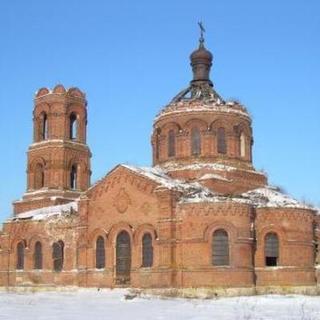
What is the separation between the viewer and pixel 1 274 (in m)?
39.8

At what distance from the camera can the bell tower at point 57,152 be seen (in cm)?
4191

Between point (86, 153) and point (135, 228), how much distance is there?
12.8m

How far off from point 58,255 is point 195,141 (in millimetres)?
10345

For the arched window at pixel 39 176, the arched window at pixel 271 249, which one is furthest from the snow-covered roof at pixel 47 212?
the arched window at pixel 271 249

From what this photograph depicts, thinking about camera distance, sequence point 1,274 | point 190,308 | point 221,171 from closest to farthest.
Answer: point 190,308, point 221,171, point 1,274

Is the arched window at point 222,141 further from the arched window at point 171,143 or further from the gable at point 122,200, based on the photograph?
the gable at point 122,200

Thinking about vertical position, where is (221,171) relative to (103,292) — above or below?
above

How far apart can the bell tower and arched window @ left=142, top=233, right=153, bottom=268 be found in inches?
431

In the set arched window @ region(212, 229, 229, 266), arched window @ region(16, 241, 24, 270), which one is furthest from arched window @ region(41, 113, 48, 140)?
arched window @ region(212, 229, 229, 266)

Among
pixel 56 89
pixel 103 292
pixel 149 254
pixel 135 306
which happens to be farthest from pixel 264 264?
pixel 56 89

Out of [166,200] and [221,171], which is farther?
[221,171]

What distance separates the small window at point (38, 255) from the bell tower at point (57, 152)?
12.3ft

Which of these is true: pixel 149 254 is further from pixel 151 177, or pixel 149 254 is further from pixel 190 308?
pixel 190 308

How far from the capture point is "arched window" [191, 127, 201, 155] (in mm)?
35906
